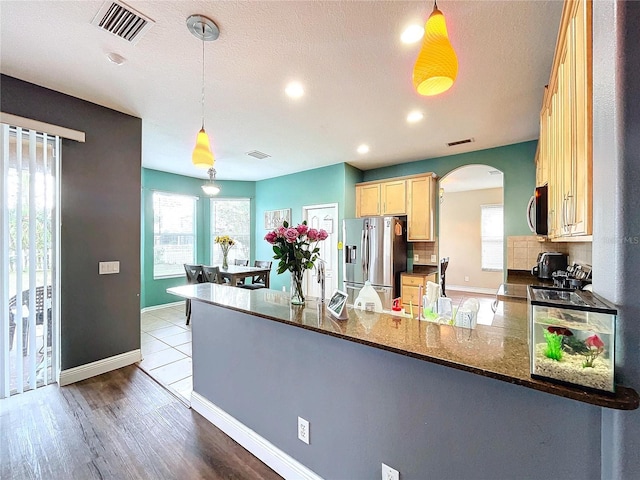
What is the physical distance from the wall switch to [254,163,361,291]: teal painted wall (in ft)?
9.76

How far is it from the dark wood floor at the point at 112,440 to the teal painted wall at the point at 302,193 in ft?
11.1

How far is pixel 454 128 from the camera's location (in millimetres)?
3465

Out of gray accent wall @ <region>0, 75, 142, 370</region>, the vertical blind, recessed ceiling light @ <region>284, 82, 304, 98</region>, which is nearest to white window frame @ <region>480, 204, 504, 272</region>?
recessed ceiling light @ <region>284, 82, 304, 98</region>

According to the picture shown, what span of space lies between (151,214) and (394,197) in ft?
15.0

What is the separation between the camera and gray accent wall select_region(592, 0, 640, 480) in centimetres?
74

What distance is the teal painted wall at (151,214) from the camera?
5.37 m

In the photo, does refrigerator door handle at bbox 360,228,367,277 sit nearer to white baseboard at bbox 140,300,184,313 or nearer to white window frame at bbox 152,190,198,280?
white window frame at bbox 152,190,198,280

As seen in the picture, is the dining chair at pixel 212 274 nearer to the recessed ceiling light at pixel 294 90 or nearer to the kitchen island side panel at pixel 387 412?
the kitchen island side panel at pixel 387 412

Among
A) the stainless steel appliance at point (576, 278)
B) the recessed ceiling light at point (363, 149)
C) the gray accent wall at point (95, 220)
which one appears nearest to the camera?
the stainless steel appliance at point (576, 278)

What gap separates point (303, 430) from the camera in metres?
1.56

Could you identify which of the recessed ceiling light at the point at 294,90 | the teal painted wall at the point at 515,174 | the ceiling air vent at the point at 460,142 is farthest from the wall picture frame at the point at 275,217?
the teal painted wall at the point at 515,174

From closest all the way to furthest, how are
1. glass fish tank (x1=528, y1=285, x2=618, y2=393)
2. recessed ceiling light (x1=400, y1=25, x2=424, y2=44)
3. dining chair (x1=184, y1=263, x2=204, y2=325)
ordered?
glass fish tank (x1=528, y1=285, x2=618, y2=393)
recessed ceiling light (x1=400, y1=25, x2=424, y2=44)
dining chair (x1=184, y1=263, x2=204, y2=325)

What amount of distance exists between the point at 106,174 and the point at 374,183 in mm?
3825

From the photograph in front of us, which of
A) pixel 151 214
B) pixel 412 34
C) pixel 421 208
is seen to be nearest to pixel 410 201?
pixel 421 208
